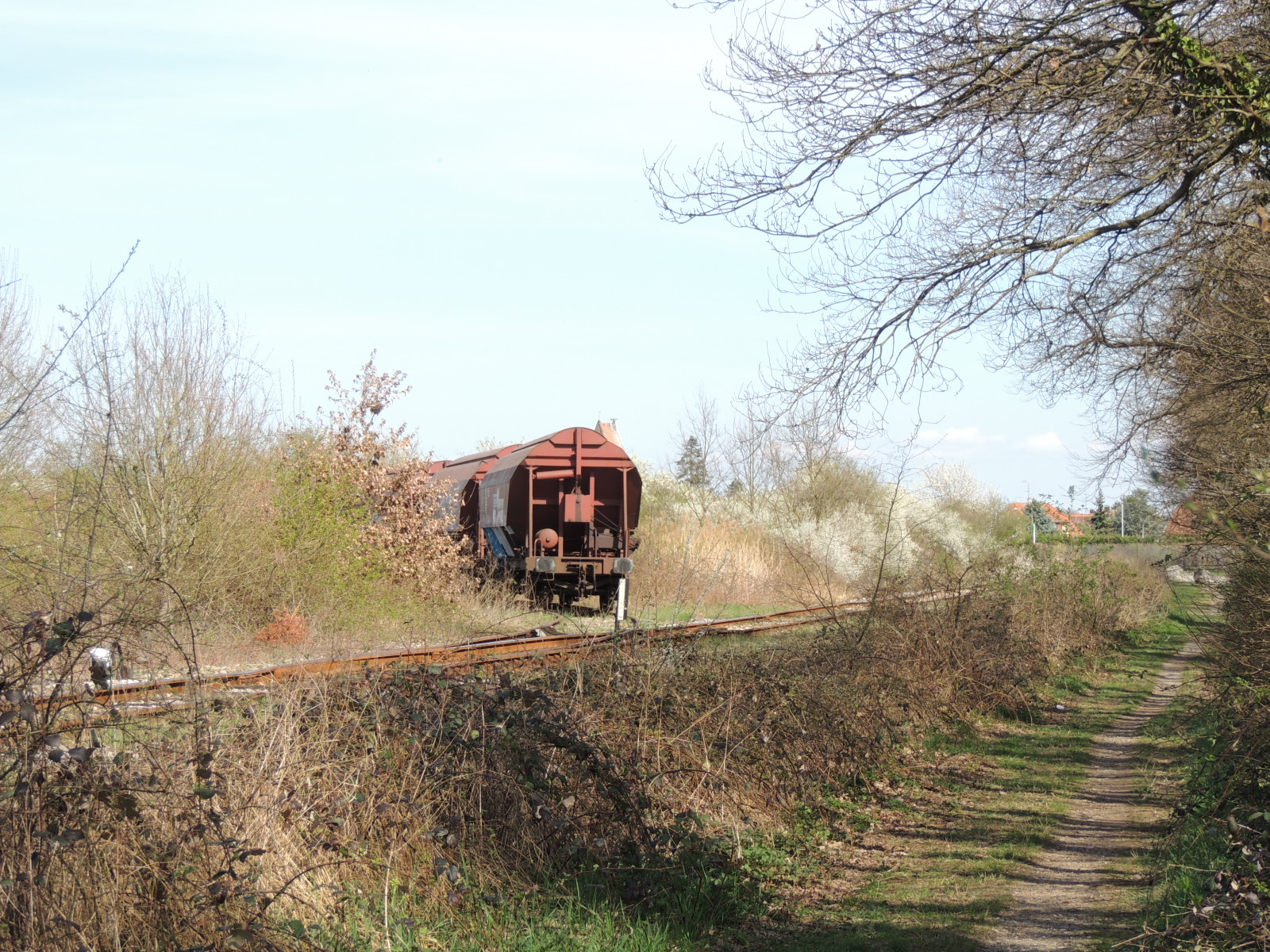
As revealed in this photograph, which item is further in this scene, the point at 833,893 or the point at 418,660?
the point at 418,660

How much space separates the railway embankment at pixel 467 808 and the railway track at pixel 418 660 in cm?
19

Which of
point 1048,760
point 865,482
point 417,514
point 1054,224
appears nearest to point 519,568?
point 417,514

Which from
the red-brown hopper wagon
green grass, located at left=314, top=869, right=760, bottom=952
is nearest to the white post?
green grass, located at left=314, top=869, right=760, bottom=952

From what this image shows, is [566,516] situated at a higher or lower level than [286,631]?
higher

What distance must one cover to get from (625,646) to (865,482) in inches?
1419

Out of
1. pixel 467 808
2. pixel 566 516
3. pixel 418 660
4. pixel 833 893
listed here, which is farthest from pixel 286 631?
pixel 833 893

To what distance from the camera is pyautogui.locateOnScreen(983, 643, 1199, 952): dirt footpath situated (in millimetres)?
6305

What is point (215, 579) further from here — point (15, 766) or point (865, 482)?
point (865, 482)

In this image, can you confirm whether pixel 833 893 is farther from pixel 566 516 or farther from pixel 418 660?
pixel 566 516

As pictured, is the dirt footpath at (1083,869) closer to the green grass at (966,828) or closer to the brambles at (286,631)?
the green grass at (966,828)

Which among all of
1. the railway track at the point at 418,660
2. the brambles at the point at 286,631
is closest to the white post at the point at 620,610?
the railway track at the point at 418,660

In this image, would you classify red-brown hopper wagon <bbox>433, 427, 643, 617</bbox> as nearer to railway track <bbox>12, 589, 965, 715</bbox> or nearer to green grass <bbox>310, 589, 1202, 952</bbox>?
railway track <bbox>12, 589, 965, 715</bbox>

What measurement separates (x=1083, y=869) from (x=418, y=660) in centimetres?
646

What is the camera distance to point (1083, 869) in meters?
7.69
